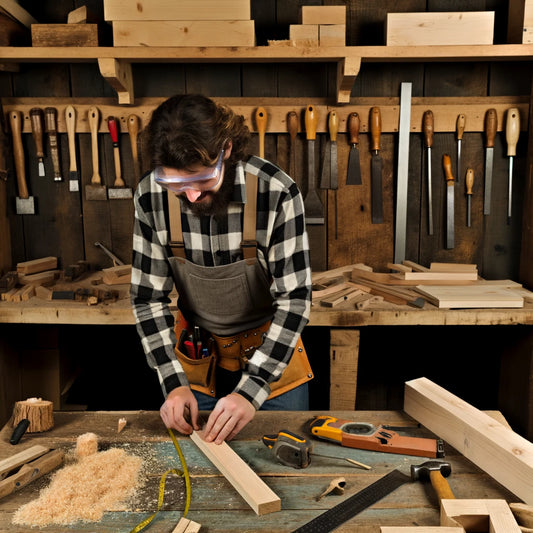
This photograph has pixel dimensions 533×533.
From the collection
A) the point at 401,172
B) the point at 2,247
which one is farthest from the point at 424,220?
the point at 2,247

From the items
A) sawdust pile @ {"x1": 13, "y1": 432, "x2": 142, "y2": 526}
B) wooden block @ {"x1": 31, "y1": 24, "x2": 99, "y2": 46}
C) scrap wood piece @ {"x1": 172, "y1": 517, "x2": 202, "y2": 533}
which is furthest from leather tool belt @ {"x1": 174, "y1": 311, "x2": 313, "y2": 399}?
wooden block @ {"x1": 31, "y1": 24, "x2": 99, "y2": 46}

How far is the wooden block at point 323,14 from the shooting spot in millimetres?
2748

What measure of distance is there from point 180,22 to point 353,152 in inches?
46.0

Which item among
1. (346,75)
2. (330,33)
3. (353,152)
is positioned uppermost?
(330,33)

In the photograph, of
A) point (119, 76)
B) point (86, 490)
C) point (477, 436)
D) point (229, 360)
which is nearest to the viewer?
point (86, 490)

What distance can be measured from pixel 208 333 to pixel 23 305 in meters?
1.10

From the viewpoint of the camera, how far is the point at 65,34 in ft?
9.05

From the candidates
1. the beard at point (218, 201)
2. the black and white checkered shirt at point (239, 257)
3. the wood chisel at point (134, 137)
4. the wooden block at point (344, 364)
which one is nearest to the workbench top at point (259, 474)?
the black and white checkered shirt at point (239, 257)

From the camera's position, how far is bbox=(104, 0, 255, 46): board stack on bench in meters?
2.69

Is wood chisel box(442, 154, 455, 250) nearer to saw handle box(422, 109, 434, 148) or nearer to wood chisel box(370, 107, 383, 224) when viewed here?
saw handle box(422, 109, 434, 148)

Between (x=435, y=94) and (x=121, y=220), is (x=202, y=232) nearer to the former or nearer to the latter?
(x=121, y=220)

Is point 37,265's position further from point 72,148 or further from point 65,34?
point 65,34

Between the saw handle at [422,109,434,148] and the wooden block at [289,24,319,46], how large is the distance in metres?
0.79

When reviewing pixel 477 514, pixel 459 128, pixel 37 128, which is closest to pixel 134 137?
pixel 37 128
